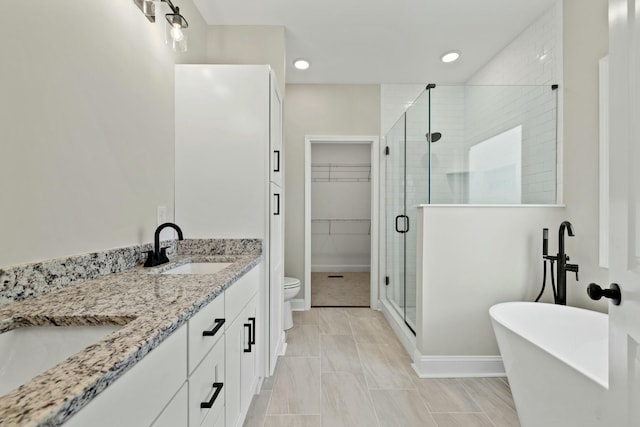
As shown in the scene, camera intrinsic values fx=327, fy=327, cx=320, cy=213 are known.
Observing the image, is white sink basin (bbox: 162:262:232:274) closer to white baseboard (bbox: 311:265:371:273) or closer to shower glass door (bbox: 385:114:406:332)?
shower glass door (bbox: 385:114:406:332)

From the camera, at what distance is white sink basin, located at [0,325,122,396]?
2.71 feet

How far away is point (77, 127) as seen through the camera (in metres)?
1.23

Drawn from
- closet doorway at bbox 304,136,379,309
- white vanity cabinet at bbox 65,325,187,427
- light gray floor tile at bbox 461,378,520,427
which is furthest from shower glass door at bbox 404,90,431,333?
closet doorway at bbox 304,136,379,309

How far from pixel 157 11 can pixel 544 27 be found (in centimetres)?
269

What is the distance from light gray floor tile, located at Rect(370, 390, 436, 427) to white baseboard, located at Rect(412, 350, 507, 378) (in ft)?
0.87

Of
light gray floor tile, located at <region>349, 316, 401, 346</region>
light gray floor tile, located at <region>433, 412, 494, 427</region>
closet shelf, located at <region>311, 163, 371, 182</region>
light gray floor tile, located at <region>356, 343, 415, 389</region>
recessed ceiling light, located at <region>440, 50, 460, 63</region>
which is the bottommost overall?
light gray floor tile, located at <region>433, 412, 494, 427</region>

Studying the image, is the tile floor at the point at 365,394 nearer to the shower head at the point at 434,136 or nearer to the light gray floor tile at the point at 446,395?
the light gray floor tile at the point at 446,395

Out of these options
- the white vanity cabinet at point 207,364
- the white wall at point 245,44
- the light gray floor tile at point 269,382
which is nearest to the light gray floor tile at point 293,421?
the light gray floor tile at point 269,382

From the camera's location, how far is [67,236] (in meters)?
1.19

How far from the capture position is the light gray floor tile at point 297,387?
6.31 ft

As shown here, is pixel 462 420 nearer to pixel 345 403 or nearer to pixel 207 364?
pixel 345 403

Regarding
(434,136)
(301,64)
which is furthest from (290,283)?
(301,64)

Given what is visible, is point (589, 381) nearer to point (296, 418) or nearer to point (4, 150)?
point (296, 418)

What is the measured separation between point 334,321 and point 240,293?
6.84ft
